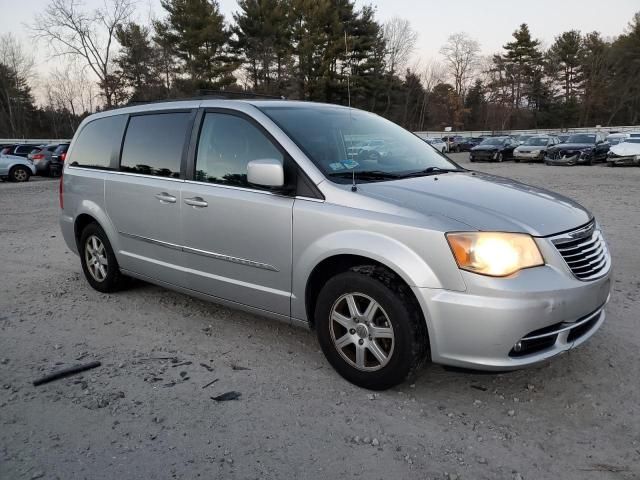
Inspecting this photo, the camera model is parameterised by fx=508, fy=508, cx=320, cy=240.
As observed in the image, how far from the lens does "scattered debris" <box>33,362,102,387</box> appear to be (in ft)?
11.0

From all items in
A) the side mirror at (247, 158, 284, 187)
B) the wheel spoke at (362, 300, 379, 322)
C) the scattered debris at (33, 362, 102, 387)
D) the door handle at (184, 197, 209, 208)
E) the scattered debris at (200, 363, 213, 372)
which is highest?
the side mirror at (247, 158, 284, 187)

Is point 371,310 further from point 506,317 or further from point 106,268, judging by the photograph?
point 106,268

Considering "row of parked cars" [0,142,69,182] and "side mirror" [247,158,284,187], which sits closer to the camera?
"side mirror" [247,158,284,187]

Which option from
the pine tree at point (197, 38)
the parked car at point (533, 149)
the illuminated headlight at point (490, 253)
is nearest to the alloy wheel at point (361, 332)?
the illuminated headlight at point (490, 253)

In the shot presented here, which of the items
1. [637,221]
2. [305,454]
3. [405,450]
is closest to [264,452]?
[305,454]

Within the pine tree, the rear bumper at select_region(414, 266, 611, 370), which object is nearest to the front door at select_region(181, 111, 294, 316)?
the rear bumper at select_region(414, 266, 611, 370)

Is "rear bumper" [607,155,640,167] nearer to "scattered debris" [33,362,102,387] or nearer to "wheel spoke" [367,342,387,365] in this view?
"wheel spoke" [367,342,387,365]

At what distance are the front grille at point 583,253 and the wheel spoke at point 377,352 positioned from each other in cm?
117

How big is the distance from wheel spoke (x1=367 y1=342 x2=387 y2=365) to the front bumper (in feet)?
1.02

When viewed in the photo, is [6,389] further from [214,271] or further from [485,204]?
[485,204]

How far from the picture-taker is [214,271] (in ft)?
12.7

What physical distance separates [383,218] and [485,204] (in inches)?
25.5

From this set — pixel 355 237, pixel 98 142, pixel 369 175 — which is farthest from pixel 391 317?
pixel 98 142

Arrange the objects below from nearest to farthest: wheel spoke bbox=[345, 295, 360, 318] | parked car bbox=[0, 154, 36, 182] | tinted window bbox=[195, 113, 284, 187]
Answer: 1. wheel spoke bbox=[345, 295, 360, 318]
2. tinted window bbox=[195, 113, 284, 187]
3. parked car bbox=[0, 154, 36, 182]
